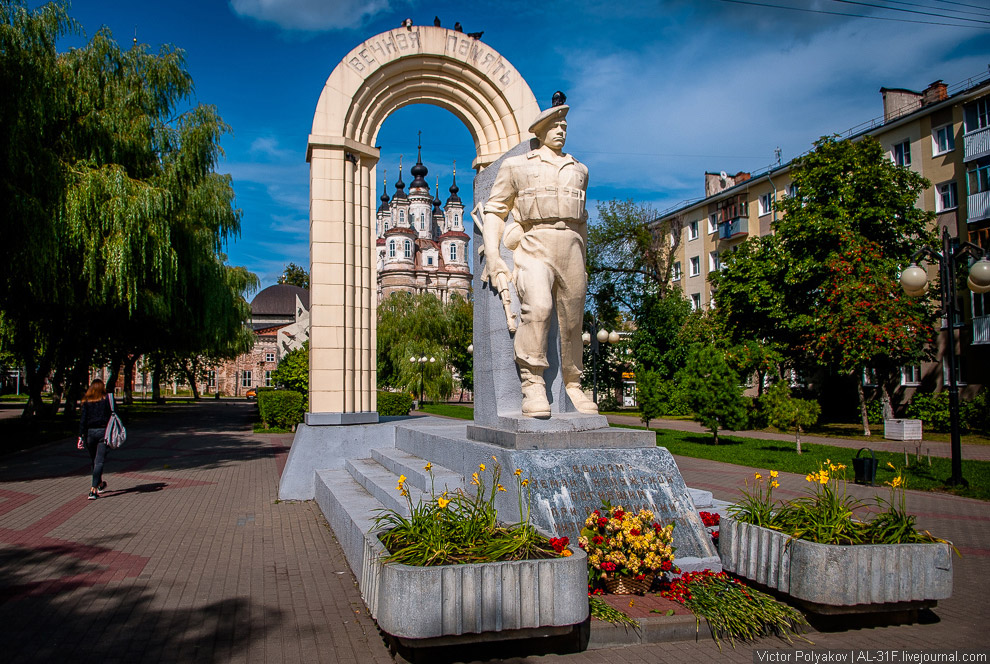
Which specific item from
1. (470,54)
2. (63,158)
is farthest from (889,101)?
(63,158)

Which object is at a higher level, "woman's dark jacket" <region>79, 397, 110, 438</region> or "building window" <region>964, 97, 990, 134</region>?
"building window" <region>964, 97, 990, 134</region>

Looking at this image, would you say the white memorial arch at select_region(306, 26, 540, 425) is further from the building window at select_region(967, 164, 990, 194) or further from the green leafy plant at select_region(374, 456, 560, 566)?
the building window at select_region(967, 164, 990, 194)

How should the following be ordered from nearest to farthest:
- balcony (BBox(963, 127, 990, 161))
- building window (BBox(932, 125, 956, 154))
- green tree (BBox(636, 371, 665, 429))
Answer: green tree (BBox(636, 371, 665, 429)), balcony (BBox(963, 127, 990, 161)), building window (BBox(932, 125, 956, 154))

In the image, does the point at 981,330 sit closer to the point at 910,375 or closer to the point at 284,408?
the point at 910,375

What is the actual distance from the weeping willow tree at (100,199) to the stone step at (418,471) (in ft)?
25.3

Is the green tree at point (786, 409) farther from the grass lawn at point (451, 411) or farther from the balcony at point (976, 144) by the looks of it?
the balcony at point (976, 144)

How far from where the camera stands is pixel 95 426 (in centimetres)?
966

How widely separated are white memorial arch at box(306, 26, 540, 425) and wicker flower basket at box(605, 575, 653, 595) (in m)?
6.16

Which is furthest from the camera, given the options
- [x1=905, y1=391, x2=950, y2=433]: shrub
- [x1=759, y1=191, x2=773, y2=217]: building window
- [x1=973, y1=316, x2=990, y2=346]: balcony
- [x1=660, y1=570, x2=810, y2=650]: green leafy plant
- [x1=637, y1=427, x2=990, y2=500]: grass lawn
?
[x1=759, y1=191, x2=773, y2=217]: building window

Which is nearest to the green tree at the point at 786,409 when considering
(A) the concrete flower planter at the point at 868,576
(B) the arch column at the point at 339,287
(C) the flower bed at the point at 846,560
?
(B) the arch column at the point at 339,287

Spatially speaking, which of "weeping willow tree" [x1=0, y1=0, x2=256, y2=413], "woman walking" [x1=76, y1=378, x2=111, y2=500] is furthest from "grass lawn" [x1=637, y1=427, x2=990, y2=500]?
"weeping willow tree" [x1=0, y1=0, x2=256, y2=413]

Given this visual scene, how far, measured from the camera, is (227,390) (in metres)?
79.3

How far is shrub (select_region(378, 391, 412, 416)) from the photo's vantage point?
1933 centimetres

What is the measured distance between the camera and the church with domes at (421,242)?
81.6 metres
